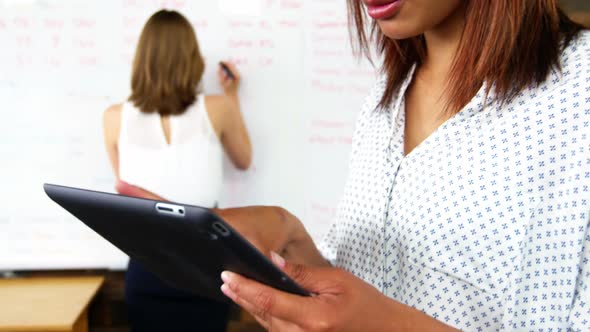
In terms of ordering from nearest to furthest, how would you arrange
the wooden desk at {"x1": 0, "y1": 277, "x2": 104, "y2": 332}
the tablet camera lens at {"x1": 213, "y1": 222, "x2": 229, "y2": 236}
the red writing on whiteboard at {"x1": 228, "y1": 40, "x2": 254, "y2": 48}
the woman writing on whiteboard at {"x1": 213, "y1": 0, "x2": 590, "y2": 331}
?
the tablet camera lens at {"x1": 213, "y1": 222, "x2": 229, "y2": 236} → the woman writing on whiteboard at {"x1": 213, "y1": 0, "x2": 590, "y2": 331} → the wooden desk at {"x1": 0, "y1": 277, "x2": 104, "y2": 332} → the red writing on whiteboard at {"x1": 228, "y1": 40, "x2": 254, "y2": 48}

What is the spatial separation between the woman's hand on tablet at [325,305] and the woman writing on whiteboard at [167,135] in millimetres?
1363

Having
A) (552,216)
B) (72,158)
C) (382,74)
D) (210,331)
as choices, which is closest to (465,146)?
(552,216)

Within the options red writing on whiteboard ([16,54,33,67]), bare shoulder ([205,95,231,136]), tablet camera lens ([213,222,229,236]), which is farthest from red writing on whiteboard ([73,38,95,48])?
tablet camera lens ([213,222,229,236])

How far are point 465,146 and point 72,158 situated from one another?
1.56 metres

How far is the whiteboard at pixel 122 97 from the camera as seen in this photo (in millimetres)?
1943

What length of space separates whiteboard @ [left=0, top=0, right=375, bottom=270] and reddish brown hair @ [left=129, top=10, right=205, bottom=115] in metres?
0.10

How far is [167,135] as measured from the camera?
1.90 m

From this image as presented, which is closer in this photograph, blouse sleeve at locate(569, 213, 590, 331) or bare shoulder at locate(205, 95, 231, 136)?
blouse sleeve at locate(569, 213, 590, 331)

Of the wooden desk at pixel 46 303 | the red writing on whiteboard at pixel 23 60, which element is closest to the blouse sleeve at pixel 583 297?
the wooden desk at pixel 46 303

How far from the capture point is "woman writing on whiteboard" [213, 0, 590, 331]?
1.92 feet

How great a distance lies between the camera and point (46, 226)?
201 centimetres

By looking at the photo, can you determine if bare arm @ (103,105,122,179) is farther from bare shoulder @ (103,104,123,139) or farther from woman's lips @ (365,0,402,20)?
woman's lips @ (365,0,402,20)

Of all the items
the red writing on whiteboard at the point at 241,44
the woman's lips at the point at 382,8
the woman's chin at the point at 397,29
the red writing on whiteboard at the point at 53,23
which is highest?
the red writing on whiteboard at the point at 53,23

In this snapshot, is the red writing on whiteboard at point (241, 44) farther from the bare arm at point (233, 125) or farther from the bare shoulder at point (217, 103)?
the bare shoulder at point (217, 103)
